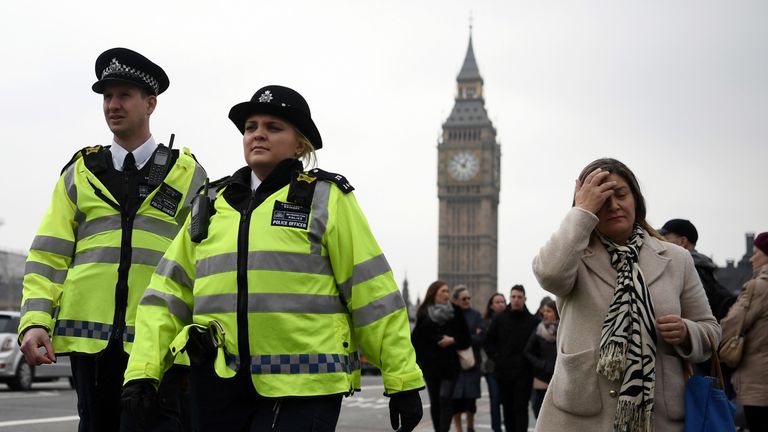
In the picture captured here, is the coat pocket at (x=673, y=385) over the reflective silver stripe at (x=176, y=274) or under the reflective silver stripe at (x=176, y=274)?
under

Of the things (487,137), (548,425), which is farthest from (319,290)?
(487,137)

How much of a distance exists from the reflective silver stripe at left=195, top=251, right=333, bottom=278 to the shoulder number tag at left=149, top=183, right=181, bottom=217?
1.20 meters

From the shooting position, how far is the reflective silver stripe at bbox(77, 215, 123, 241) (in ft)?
16.0

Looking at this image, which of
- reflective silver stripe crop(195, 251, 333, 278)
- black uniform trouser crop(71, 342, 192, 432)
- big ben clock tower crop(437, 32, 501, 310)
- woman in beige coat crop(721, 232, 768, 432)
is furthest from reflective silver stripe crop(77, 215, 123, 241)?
big ben clock tower crop(437, 32, 501, 310)

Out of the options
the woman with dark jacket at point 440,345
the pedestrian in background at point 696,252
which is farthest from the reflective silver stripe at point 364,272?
the woman with dark jacket at point 440,345

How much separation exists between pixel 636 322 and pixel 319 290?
45.4 inches

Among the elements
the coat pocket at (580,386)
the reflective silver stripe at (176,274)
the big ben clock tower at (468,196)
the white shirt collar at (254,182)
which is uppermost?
the big ben clock tower at (468,196)

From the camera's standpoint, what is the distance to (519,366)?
11.8m

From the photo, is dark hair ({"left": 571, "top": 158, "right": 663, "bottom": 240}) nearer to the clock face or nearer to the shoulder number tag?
the shoulder number tag

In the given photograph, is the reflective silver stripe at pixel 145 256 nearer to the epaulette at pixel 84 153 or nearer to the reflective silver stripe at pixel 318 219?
the epaulette at pixel 84 153

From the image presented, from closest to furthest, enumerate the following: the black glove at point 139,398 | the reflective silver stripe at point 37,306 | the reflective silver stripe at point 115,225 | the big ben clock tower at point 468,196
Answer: the black glove at point 139,398 < the reflective silver stripe at point 37,306 < the reflective silver stripe at point 115,225 < the big ben clock tower at point 468,196

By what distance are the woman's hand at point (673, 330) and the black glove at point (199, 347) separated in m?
1.63

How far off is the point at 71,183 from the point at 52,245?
1.06 ft

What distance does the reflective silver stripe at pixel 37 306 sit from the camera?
4660mm
